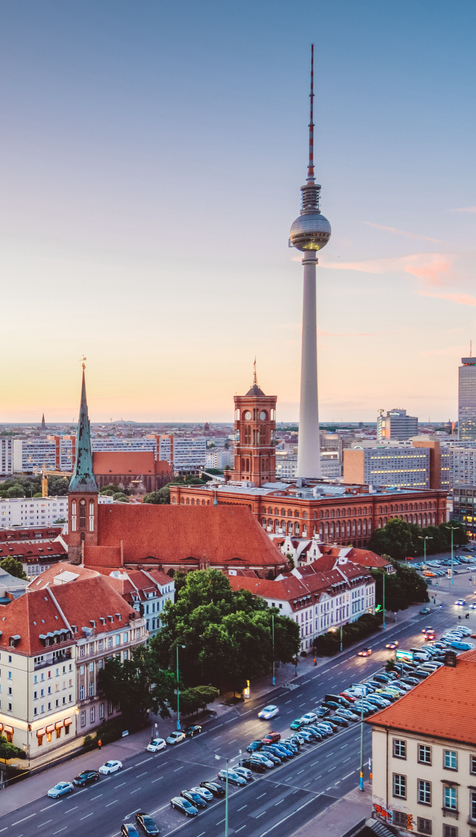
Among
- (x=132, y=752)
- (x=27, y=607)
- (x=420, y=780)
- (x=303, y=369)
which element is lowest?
(x=132, y=752)

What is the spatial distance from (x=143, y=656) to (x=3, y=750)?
1550cm

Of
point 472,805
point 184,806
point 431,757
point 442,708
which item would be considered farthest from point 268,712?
point 472,805

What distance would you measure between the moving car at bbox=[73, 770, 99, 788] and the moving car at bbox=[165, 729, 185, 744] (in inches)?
332

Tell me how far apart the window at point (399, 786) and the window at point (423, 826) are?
1.53 m

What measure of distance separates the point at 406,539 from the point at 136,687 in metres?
98.5

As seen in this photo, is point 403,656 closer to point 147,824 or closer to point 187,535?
point 187,535

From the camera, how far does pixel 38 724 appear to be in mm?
61875

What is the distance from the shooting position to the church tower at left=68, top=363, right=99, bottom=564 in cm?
10275

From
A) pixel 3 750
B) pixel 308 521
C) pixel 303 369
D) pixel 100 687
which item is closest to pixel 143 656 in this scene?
pixel 100 687

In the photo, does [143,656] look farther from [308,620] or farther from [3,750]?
[308,620]

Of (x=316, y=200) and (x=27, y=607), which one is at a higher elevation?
(x=316, y=200)

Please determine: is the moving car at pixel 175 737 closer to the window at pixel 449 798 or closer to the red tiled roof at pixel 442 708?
the red tiled roof at pixel 442 708

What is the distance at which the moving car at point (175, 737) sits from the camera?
2520 inches

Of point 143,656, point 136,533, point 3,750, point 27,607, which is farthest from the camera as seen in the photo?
point 136,533
